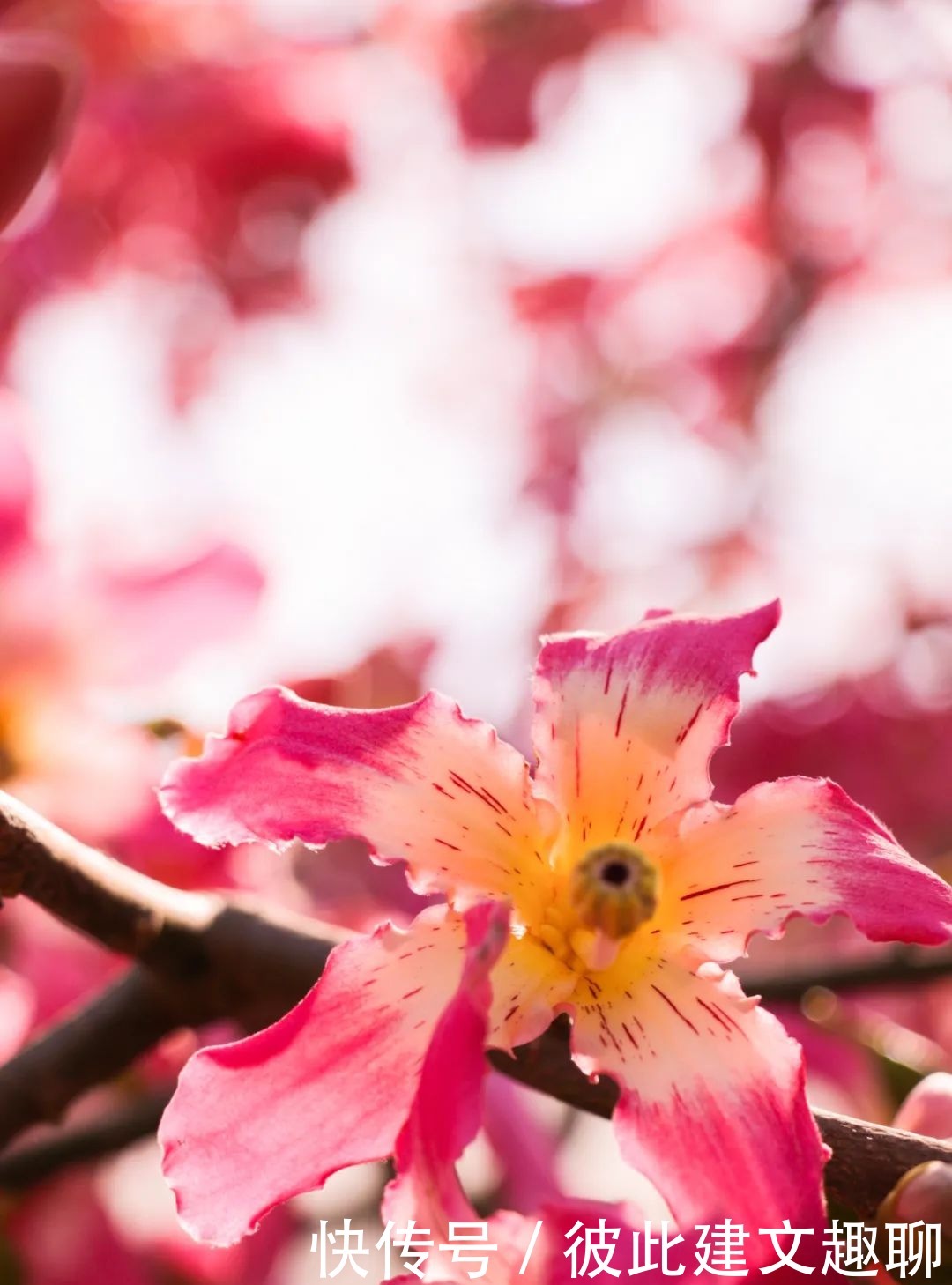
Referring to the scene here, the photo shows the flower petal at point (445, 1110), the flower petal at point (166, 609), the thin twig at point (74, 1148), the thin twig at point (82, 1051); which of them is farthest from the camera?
the flower petal at point (166, 609)

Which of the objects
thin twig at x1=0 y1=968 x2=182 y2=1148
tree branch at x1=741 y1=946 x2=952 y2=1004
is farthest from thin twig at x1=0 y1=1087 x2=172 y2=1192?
tree branch at x1=741 y1=946 x2=952 y2=1004

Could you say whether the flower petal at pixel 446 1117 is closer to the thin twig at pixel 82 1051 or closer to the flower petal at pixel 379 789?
the flower petal at pixel 379 789

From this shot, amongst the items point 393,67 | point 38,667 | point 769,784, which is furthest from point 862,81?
point 769,784

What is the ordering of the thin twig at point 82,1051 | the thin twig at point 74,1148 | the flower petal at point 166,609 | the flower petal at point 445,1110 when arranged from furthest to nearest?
the flower petal at point 166,609 < the thin twig at point 74,1148 < the thin twig at point 82,1051 < the flower petal at point 445,1110

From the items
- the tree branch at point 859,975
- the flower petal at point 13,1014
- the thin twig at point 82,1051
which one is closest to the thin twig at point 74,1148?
the flower petal at point 13,1014

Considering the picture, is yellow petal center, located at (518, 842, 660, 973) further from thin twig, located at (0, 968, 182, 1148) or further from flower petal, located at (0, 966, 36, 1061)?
flower petal, located at (0, 966, 36, 1061)

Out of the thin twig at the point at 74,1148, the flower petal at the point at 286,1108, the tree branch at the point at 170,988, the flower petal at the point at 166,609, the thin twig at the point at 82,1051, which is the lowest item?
the thin twig at the point at 74,1148

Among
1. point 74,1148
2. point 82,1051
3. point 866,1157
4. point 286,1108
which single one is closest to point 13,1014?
point 74,1148
